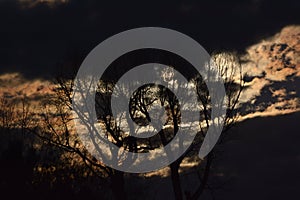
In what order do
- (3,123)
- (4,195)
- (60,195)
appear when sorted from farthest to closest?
(3,123) < (60,195) < (4,195)

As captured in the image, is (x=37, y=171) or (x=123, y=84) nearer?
(x=123, y=84)

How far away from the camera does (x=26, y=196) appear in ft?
79.5

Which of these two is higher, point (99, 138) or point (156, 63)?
point (156, 63)

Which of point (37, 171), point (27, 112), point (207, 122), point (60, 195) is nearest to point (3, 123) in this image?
point (27, 112)

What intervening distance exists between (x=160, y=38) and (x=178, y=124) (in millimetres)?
5452

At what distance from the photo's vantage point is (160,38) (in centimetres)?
2622

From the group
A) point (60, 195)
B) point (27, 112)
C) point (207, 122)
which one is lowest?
point (60, 195)

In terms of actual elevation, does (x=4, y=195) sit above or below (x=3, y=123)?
below

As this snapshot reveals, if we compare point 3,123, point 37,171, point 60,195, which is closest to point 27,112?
point 3,123

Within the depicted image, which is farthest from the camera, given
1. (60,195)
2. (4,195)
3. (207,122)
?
(60,195)

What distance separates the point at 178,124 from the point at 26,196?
9.92 meters

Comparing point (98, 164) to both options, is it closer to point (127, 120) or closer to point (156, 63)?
point (127, 120)

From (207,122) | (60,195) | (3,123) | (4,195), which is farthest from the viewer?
(3,123)

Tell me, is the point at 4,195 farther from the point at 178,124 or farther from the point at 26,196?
the point at 178,124
